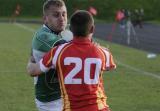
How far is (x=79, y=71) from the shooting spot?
504 cm

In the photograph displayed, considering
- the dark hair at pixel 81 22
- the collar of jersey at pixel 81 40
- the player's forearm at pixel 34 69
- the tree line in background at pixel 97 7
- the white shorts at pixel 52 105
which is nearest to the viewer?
the dark hair at pixel 81 22

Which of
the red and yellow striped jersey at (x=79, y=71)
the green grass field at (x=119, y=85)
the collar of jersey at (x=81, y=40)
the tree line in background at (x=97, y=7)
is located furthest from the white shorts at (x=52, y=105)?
the tree line in background at (x=97, y=7)

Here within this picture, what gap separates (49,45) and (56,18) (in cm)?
26

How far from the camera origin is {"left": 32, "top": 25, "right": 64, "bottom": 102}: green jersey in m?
5.70

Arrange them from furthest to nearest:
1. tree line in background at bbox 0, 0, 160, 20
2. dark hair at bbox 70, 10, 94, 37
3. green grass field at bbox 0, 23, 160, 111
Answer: tree line in background at bbox 0, 0, 160, 20 → green grass field at bbox 0, 23, 160, 111 → dark hair at bbox 70, 10, 94, 37

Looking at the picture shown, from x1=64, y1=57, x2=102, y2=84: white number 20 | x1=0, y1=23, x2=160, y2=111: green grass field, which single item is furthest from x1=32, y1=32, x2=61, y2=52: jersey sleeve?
x1=0, y1=23, x2=160, y2=111: green grass field

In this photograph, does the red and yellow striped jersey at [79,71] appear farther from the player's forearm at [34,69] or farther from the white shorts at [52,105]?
the white shorts at [52,105]

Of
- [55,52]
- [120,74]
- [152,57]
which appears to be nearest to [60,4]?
[55,52]

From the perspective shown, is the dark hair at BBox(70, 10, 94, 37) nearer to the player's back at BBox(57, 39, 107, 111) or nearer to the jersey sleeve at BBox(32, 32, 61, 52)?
the player's back at BBox(57, 39, 107, 111)

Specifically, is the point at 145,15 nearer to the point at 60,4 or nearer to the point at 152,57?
the point at 152,57

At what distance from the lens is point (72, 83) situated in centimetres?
506

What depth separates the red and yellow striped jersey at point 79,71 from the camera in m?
5.02

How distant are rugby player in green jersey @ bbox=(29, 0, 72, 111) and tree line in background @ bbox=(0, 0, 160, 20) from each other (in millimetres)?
63366

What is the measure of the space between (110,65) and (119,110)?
5.90m
